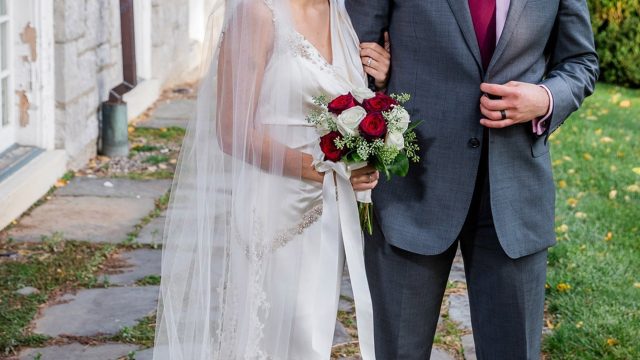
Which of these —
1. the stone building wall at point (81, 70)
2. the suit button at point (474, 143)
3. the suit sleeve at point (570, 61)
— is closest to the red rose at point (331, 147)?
the suit button at point (474, 143)

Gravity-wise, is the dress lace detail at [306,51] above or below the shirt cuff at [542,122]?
above

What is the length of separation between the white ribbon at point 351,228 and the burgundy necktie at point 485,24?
540mm

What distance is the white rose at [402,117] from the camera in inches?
112

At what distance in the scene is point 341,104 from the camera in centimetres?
289

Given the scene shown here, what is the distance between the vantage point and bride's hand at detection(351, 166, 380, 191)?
2986 mm

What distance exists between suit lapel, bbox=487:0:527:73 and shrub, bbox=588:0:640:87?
10903mm

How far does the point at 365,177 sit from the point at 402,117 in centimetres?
24

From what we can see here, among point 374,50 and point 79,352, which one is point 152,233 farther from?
point 374,50

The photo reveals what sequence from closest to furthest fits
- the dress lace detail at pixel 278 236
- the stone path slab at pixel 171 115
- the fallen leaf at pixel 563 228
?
1. the dress lace detail at pixel 278 236
2. the fallen leaf at pixel 563 228
3. the stone path slab at pixel 171 115

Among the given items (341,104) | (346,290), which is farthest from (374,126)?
(346,290)

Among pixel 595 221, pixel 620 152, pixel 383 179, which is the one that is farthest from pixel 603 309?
pixel 620 152

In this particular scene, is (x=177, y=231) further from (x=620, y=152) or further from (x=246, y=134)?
(x=620, y=152)

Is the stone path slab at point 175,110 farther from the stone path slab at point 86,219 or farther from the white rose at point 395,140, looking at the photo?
the white rose at point 395,140

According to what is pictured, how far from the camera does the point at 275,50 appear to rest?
304 cm
